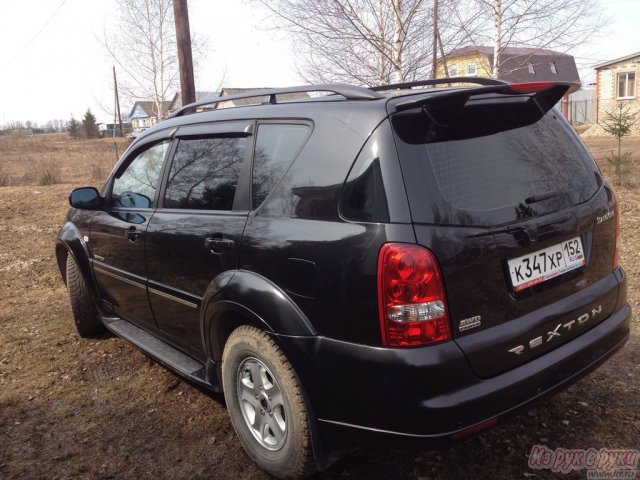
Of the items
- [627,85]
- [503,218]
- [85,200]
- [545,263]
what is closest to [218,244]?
[503,218]

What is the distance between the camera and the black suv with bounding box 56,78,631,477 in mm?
2051

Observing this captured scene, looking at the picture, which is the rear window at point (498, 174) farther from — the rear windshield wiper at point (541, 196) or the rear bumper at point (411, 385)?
the rear bumper at point (411, 385)

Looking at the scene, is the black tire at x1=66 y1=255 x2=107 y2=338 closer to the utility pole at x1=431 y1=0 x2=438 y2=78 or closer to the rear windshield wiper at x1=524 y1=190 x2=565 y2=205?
the rear windshield wiper at x1=524 y1=190 x2=565 y2=205

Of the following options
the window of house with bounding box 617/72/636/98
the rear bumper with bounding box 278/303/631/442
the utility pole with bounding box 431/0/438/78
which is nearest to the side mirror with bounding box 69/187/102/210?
the rear bumper with bounding box 278/303/631/442

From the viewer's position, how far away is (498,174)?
91.3 inches

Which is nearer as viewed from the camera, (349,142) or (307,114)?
(349,142)

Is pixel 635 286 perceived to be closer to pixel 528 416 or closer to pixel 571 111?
pixel 528 416

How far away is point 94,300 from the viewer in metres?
4.36

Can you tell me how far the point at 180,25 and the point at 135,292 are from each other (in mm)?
7297

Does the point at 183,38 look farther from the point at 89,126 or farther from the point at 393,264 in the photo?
the point at 89,126

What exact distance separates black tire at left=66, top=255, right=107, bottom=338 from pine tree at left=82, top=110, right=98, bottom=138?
222ft

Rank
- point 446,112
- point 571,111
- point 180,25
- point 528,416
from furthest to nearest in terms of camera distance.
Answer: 1. point 571,111
2. point 180,25
3. point 528,416
4. point 446,112

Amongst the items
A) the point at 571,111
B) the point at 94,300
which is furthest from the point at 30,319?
the point at 571,111

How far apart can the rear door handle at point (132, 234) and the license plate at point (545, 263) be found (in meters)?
2.28
